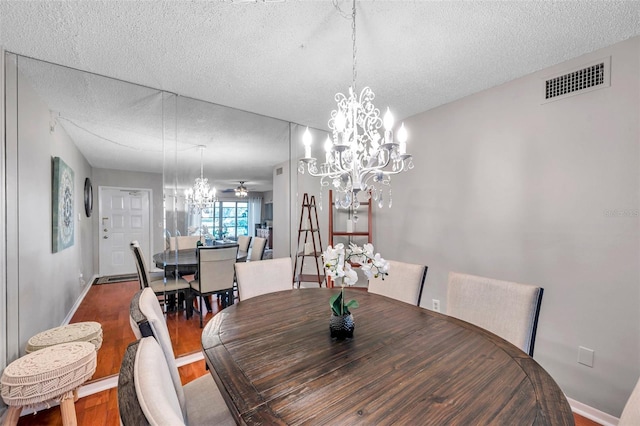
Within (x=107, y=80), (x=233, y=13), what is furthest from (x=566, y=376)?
(x=107, y=80)

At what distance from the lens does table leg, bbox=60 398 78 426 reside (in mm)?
1554

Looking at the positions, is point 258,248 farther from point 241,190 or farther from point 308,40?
point 308,40

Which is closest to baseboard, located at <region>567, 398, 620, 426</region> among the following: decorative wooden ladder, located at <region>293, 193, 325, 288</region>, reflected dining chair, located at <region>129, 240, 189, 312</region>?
decorative wooden ladder, located at <region>293, 193, 325, 288</region>

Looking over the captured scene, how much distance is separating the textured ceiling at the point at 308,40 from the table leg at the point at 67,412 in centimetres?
220

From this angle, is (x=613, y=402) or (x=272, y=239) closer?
(x=613, y=402)

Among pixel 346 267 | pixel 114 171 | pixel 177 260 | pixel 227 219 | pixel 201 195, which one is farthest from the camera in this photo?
pixel 114 171

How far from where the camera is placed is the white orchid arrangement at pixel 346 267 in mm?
1258

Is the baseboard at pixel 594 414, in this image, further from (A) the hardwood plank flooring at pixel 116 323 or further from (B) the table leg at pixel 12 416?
(B) the table leg at pixel 12 416

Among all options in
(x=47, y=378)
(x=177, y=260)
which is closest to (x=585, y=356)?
(x=47, y=378)

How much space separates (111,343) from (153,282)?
705 millimetres

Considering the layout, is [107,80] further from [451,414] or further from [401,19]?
[451,414]

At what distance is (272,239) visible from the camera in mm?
3568

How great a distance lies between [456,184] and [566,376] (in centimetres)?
165

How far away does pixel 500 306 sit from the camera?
1482mm
